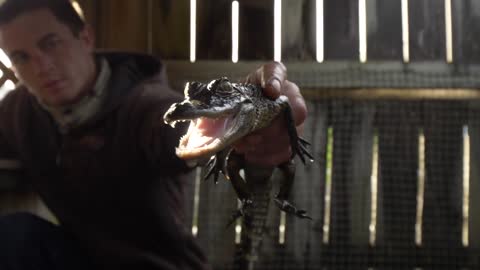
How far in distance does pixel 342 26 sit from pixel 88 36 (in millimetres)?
632

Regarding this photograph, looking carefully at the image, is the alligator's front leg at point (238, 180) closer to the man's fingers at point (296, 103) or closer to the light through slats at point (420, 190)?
the man's fingers at point (296, 103)

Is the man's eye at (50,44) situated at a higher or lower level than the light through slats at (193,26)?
lower

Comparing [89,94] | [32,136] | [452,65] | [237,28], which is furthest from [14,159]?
[452,65]

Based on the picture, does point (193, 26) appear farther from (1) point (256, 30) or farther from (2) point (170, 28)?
(1) point (256, 30)

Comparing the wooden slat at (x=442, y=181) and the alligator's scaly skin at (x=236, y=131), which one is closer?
the alligator's scaly skin at (x=236, y=131)

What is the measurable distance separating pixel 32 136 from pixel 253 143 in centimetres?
86

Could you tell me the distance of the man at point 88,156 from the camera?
1.14 m

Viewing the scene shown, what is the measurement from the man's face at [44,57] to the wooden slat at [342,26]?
0.62m

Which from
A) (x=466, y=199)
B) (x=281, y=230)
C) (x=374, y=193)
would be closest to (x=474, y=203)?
(x=466, y=199)

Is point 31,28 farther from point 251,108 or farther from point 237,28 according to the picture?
point 251,108

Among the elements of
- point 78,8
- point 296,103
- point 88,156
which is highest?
point 78,8

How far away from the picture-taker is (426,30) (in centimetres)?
143

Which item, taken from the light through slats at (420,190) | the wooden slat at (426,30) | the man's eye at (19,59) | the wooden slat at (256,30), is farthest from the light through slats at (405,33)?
the man's eye at (19,59)

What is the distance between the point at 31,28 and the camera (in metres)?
1.15
